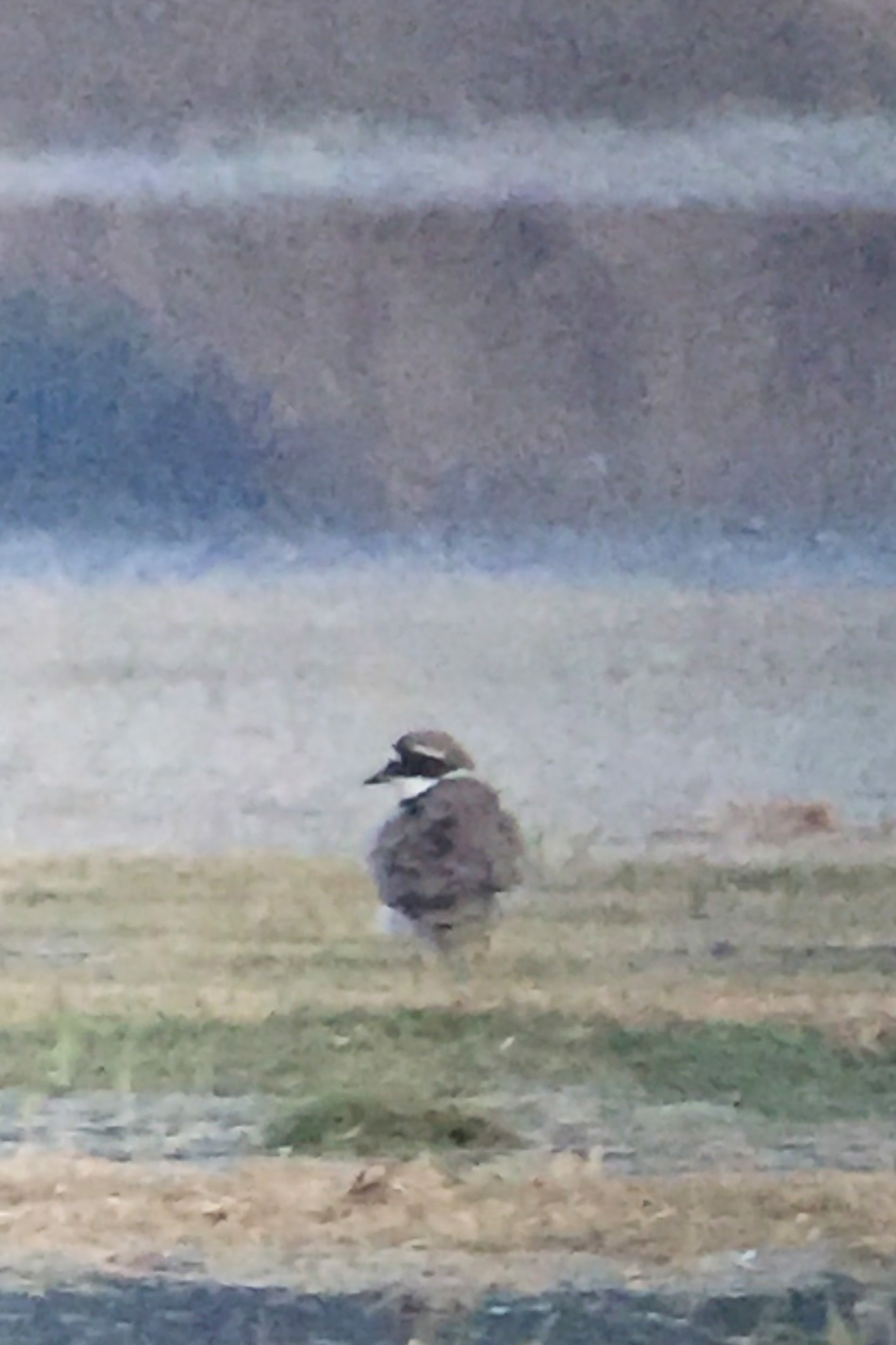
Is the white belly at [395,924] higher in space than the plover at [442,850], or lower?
lower

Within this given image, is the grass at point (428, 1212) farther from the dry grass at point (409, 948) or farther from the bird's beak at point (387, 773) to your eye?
the bird's beak at point (387, 773)

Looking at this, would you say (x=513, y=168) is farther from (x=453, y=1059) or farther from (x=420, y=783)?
(x=453, y=1059)

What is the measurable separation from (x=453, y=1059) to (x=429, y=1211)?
96mm

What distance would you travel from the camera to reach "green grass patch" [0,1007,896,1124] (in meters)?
1.17

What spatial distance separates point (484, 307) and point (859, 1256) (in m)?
0.66

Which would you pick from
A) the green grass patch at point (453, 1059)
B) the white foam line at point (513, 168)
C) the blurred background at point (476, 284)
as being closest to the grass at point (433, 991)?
the green grass patch at point (453, 1059)

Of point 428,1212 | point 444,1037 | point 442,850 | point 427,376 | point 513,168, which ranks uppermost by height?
point 513,168

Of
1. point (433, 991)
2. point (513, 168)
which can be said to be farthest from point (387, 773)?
point (513, 168)

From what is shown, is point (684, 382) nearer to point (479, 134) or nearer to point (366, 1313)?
point (479, 134)

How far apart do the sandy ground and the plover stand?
17 mm

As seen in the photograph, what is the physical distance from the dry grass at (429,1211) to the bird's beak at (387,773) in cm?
25

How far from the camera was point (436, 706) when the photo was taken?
1223mm

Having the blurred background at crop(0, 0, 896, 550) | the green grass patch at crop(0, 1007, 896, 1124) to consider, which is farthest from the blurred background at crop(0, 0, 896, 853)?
the green grass patch at crop(0, 1007, 896, 1124)

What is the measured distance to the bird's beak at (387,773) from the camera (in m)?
1.22
